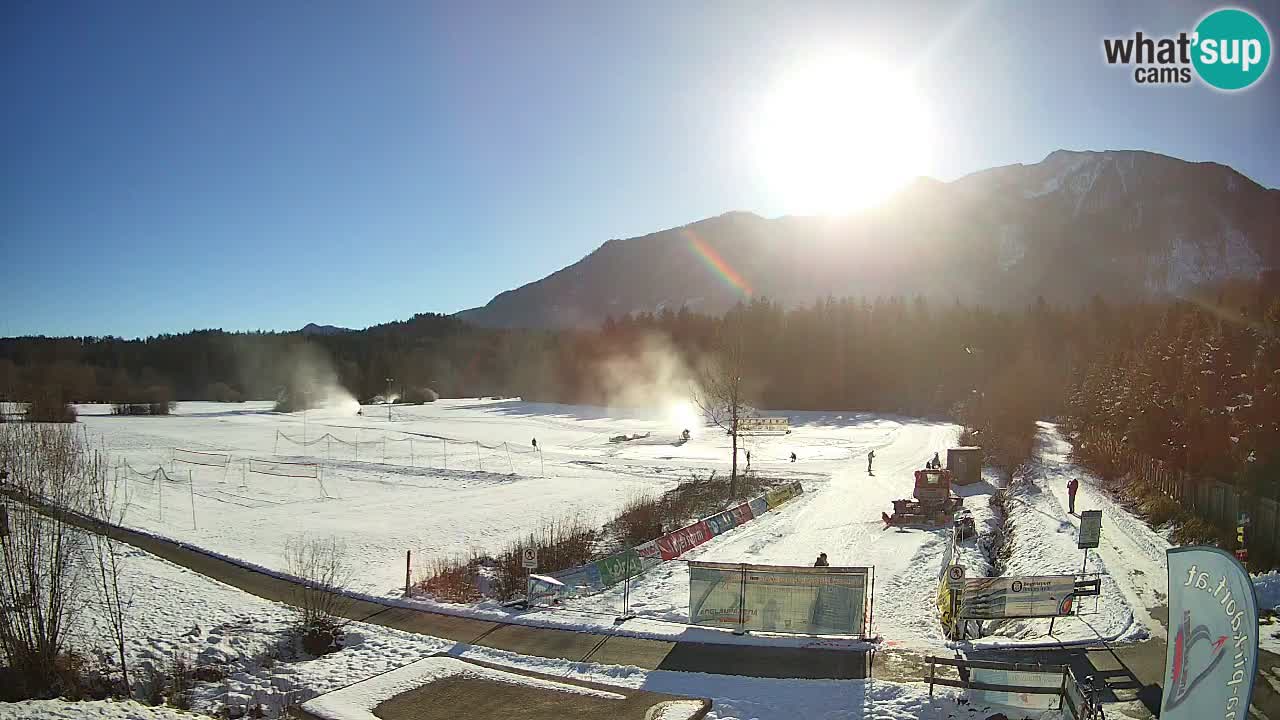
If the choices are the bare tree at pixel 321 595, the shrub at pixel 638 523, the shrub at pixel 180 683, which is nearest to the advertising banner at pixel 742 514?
the shrub at pixel 638 523

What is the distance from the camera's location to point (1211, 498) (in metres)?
25.1

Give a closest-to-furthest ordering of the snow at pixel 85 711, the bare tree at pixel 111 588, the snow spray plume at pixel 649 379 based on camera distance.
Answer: the snow at pixel 85 711 → the bare tree at pixel 111 588 → the snow spray plume at pixel 649 379

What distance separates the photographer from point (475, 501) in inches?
1431

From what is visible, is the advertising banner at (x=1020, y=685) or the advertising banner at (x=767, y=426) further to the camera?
the advertising banner at (x=767, y=426)

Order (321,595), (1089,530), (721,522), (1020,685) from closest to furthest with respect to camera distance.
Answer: (1020,685) → (321,595) → (1089,530) → (721,522)

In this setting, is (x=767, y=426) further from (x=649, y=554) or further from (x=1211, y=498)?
(x=649, y=554)

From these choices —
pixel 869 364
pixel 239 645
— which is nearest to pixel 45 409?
pixel 239 645

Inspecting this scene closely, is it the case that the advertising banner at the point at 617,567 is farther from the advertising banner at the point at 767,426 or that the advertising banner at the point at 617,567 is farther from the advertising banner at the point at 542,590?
the advertising banner at the point at 767,426

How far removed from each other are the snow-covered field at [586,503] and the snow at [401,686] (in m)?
3.16

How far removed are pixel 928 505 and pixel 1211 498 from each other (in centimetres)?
989

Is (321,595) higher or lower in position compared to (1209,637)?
lower

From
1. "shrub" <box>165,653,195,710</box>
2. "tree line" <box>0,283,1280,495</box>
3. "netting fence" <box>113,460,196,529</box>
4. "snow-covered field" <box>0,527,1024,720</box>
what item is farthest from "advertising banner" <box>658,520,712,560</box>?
"netting fence" <box>113,460,196,529</box>

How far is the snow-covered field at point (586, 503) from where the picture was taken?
18938 millimetres

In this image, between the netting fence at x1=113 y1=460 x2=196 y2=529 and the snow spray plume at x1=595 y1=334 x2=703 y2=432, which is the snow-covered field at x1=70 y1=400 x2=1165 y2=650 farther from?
the snow spray plume at x1=595 y1=334 x2=703 y2=432
